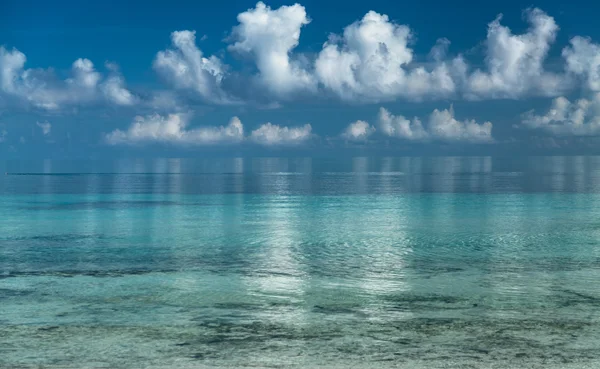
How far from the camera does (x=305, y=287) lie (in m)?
15.9

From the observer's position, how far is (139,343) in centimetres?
1117

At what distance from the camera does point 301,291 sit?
50.8ft

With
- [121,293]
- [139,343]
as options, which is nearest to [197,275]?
[121,293]

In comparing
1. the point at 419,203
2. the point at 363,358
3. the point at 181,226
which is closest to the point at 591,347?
the point at 363,358

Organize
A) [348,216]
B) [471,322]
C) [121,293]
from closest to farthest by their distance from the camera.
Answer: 1. [471,322]
2. [121,293]
3. [348,216]

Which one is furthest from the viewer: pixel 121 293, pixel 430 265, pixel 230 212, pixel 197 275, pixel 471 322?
pixel 230 212

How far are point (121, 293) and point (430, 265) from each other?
27.9ft

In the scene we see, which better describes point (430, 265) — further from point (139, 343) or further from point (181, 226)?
point (181, 226)

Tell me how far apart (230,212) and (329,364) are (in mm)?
26368

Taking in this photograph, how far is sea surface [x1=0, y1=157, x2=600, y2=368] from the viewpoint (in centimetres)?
1063

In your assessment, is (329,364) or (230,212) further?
(230,212)

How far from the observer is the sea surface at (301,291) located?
10633 mm

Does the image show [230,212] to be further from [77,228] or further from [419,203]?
[419,203]

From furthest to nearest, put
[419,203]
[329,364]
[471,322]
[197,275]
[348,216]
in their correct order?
[419,203], [348,216], [197,275], [471,322], [329,364]
